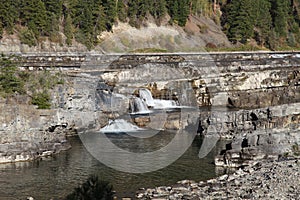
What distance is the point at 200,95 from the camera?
49.0m

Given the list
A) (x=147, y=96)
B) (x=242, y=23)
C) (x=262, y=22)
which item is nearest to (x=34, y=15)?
(x=147, y=96)

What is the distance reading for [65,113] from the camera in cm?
3462

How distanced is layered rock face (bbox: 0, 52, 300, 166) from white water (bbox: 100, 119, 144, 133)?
20.2 inches

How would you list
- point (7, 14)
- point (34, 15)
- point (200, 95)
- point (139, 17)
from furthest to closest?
1. point (139, 17)
2. point (34, 15)
3. point (7, 14)
4. point (200, 95)

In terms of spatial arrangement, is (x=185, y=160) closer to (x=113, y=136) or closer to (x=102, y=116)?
(x=113, y=136)

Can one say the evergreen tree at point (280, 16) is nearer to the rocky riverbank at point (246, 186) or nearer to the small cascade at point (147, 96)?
the small cascade at point (147, 96)

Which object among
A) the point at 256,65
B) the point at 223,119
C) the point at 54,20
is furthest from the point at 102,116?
the point at 54,20

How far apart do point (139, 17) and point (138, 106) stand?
42427 mm

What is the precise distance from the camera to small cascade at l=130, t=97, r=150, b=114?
4150 centimetres

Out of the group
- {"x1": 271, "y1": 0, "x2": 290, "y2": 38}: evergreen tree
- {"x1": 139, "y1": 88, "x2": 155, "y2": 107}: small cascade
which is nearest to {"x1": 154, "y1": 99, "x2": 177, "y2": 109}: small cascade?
{"x1": 139, "y1": 88, "x2": 155, "y2": 107}: small cascade

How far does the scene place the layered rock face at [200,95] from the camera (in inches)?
1198

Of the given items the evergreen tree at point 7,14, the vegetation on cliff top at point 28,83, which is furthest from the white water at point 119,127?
the evergreen tree at point 7,14

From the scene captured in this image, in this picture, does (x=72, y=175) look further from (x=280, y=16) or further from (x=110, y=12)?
(x=280, y=16)

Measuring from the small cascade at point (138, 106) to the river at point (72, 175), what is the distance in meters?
12.3
